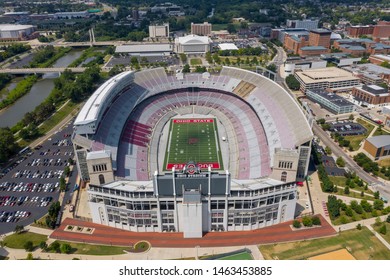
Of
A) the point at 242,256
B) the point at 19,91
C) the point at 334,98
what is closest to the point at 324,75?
the point at 334,98

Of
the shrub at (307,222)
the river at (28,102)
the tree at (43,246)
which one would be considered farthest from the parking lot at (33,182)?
the shrub at (307,222)

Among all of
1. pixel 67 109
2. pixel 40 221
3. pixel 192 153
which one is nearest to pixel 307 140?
pixel 192 153

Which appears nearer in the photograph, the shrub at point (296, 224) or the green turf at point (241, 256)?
the green turf at point (241, 256)

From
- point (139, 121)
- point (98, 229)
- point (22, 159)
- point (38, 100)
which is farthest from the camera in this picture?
point (38, 100)

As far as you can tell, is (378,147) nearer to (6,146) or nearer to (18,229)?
(18,229)

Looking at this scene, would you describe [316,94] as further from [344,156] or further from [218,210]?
[218,210]

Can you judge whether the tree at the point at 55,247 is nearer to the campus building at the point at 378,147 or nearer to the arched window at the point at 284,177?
the arched window at the point at 284,177
